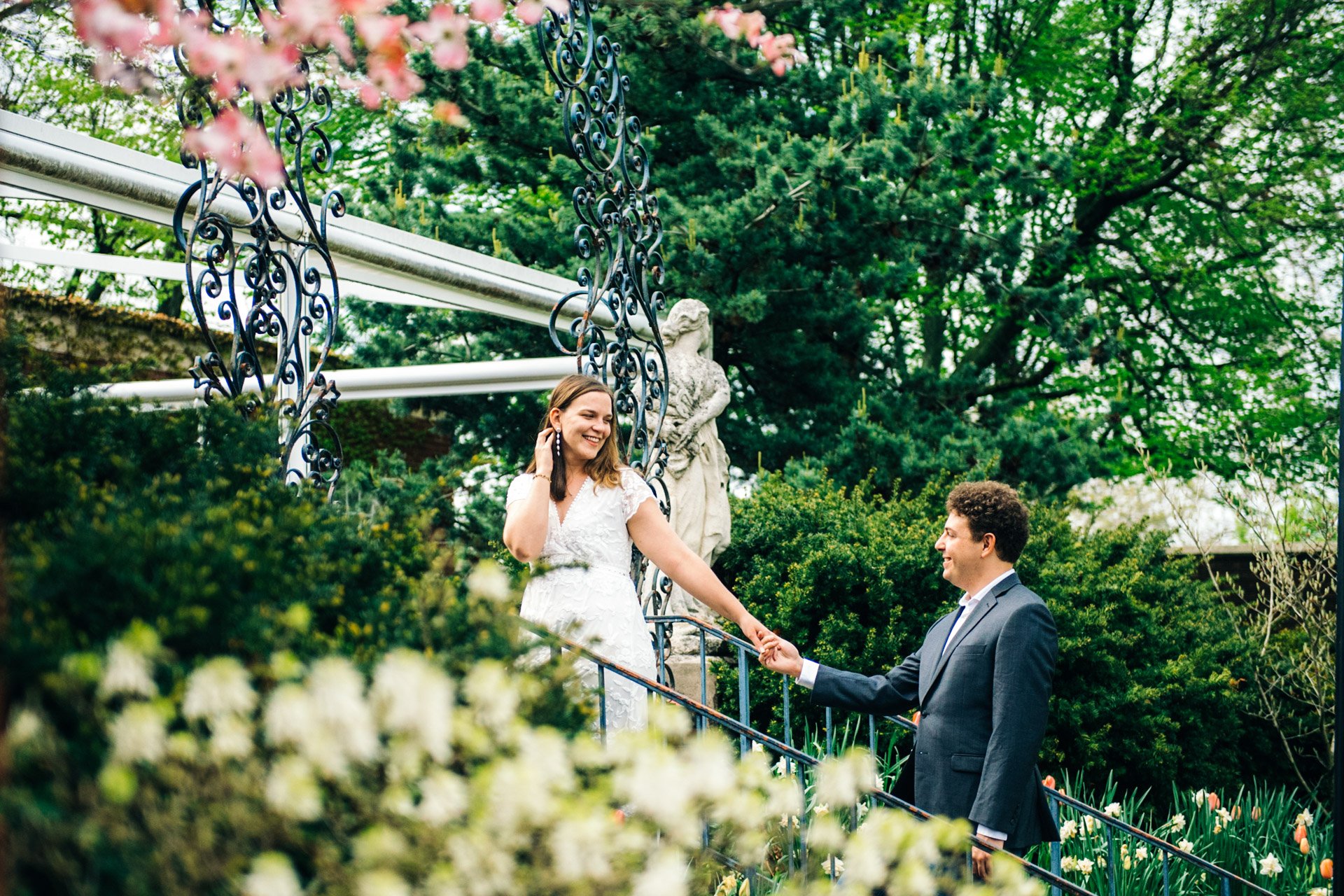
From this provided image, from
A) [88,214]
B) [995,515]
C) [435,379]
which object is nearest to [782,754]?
[995,515]

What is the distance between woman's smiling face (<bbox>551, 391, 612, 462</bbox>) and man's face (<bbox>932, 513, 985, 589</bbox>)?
3.55 ft

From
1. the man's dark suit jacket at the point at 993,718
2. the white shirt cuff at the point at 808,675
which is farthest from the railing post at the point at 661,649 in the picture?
the man's dark suit jacket at the point at 993,718

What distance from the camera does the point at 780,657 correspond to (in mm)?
3908

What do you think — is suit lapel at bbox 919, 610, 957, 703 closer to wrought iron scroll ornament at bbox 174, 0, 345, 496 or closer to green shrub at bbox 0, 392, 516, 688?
green shrub at bbox 0, 392, 516, 688

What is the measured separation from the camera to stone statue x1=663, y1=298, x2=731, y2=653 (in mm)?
7574

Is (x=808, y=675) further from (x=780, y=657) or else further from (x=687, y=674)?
(x=687, y=674)

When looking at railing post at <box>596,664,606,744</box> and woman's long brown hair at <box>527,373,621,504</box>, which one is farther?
woman's long brown hair at <box>527,373,621,504</box>

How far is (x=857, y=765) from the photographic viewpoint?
5.79 ft

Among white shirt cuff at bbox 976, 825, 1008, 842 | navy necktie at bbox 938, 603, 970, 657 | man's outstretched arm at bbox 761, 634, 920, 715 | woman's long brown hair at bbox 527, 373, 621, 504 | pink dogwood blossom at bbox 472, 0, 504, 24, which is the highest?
pink dogwood blossom at bbox 472, 0, 504, 24

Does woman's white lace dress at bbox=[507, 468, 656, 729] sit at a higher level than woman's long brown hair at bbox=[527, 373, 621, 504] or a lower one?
lower

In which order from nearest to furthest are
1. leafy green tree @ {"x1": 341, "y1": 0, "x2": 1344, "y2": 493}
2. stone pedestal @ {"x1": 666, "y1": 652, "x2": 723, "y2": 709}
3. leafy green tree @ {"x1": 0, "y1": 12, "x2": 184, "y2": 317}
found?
1. stone pedestal @ {"x1": 666, "y1": 652, "x2": 723, "y2": 709}
2. leafy green tree @ {"x1": 341, "y1": 0, "x2": 1344, "y2": 493}
3. leafy green tree @ {"x1": 0, "y1": 12, "x2": 184, "y2": 317}

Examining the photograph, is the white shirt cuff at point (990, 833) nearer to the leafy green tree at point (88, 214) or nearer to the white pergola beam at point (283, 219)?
the white pergola beam at point (283, 219)

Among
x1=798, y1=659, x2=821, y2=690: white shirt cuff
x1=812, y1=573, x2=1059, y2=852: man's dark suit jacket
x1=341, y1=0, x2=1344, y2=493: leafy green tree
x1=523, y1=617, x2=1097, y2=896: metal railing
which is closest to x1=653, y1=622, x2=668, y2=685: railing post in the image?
x1=798, y1=659, x2=821, y2=690: white shirt cuff

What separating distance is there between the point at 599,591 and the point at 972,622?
44.0 inches
